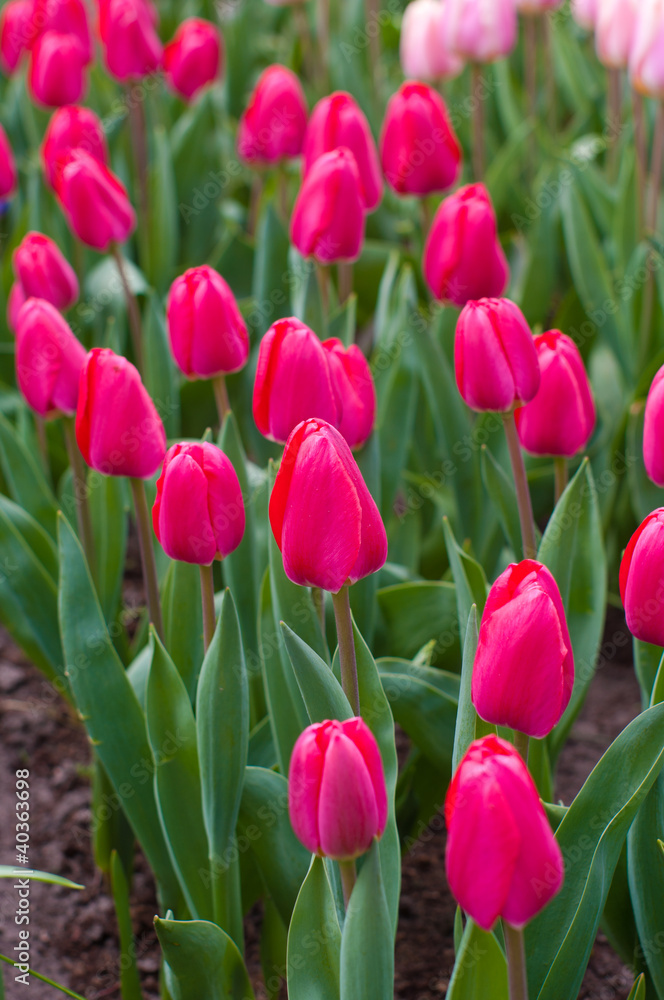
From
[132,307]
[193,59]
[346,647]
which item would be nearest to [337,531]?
[346,647]

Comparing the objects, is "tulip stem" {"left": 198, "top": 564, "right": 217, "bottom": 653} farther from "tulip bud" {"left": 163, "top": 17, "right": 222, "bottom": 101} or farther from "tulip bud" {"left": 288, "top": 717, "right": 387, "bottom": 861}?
"tulip bud" {"left": 163, "top": 17, "right": 222, "bottom": 101}

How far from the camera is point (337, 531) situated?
72cm

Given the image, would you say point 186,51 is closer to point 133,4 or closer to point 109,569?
point 133,4

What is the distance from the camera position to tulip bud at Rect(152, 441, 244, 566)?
2.73 feet

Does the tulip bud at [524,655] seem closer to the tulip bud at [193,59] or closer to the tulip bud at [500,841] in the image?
the tulip bud at [500,841]

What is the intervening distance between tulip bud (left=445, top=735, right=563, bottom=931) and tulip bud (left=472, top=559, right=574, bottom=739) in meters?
0.10

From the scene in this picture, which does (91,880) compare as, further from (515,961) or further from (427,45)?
(427,45)

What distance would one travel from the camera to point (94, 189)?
4.74 feet

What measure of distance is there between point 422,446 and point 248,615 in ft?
1.78

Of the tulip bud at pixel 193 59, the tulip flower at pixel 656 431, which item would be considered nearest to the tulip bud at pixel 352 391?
the tulip flower at pixel 656 431

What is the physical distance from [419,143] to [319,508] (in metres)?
0.92

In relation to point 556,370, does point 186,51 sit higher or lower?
higher

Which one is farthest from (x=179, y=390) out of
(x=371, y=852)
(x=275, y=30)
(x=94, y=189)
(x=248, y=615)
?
(x=275, y=30)

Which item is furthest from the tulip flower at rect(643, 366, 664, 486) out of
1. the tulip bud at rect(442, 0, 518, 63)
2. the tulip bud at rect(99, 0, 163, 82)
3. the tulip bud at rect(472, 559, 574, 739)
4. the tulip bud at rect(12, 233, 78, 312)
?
the tulip bud at rect(99, 0, 163, 82)
